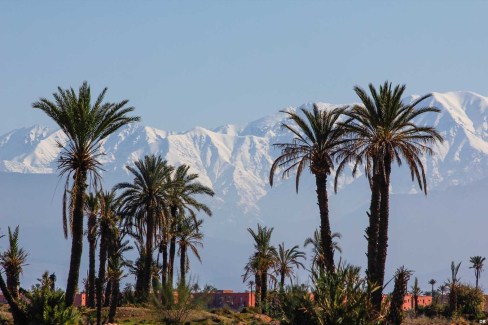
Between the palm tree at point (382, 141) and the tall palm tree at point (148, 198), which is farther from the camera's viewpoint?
the tall palm tree at point (148, 198)

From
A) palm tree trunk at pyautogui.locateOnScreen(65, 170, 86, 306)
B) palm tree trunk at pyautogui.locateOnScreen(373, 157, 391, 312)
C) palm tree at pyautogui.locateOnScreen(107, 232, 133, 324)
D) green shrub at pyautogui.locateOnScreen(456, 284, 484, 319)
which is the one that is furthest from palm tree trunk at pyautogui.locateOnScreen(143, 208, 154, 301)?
green shrub at pyautogui.locateOnScreen(456, 284, 484, 319)

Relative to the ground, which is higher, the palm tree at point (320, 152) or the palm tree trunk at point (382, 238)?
the palm tree at point (320, 152)

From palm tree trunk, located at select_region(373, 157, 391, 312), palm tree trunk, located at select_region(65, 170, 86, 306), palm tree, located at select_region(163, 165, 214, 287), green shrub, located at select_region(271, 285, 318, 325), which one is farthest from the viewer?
palm tree, located at select_region(163, 165, 214, 287)

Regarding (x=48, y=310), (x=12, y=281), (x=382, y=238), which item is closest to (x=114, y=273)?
(x=12, y=281)

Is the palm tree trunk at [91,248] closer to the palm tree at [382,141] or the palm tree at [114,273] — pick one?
the palm tree at [114,273]

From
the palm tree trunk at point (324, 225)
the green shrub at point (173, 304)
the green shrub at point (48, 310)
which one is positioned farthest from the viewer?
the palm tree trunk at point (324, 225)

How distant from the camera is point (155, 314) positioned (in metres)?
49.8

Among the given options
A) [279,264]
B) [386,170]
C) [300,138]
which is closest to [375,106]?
[386,170]

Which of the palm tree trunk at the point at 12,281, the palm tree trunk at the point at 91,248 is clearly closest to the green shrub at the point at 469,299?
the palm tree trunk at the point at 91,248

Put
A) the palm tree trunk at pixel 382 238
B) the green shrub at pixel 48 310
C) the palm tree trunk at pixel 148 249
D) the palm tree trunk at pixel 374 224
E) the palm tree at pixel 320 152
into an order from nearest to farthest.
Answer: the green shrub at pixel 48 310 → the palm tree trunk at pixel 382 238 → the palm tree trunk at pixel 374 224 → the palm tree at pixel 320 152 → the palm tree trunk at pixel 148 249

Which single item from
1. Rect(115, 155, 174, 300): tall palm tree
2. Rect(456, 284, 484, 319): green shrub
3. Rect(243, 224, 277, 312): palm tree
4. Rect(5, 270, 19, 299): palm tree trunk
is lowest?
Rect(456, 284, 484, 319): green shrub

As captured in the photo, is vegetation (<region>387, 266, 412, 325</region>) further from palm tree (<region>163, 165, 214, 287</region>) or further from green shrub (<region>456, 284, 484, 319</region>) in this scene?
green shrub (<region>456, 284, 484, 319</region>)

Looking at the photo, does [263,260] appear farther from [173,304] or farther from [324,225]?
[173,304]

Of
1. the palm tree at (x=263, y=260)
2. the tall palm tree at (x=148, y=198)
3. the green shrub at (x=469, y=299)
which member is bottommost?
the green shrub at (x=469, y=299)
